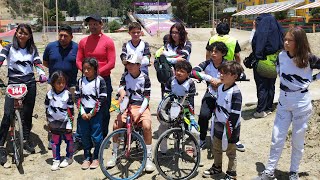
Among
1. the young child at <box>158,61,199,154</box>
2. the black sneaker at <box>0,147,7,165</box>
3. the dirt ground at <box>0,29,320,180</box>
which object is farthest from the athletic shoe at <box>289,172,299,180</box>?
the black sneaker at <box>0,147,7,165</box>

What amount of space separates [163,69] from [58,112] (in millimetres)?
1493

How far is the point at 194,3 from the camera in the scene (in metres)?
60.7

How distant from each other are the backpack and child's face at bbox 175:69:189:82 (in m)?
0.48

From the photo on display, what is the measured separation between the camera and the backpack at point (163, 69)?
502cm

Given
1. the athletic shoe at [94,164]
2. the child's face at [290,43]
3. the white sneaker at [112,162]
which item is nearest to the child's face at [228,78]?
the child's face at [290,43]

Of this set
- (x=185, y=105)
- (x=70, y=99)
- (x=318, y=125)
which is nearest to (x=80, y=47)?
(x=70, y=99)

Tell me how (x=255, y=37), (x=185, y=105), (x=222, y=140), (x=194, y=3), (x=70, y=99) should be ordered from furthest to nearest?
(x=194, y=3) < (x=255, y=37) < (x=70, y=99) < (x=185, y=105) < (x=222, y=140)

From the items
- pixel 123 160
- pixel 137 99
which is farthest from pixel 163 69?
pixel 123 160

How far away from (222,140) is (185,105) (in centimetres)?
68

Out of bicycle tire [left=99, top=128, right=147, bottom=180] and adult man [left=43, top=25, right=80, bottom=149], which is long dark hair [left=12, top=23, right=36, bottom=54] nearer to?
adult man [left=43, top=25, right=80, bottom=149]

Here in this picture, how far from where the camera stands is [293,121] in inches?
159

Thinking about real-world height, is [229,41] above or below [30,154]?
above

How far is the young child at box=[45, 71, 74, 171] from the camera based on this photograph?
15.2 feet

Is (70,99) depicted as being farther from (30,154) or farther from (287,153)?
(287,153)
